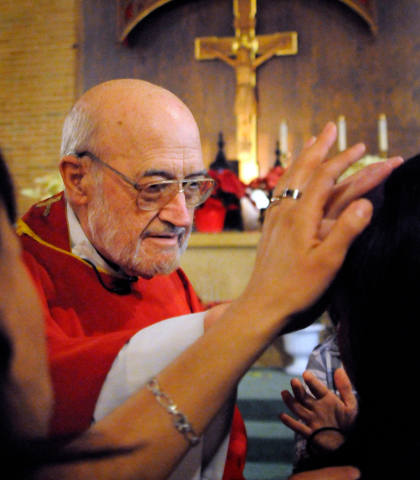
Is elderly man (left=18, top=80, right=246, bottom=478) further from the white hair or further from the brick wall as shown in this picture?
the brick wall

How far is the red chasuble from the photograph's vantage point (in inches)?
32.0

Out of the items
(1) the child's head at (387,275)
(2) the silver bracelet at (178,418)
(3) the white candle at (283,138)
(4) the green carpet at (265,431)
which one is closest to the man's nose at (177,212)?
(1) the child's head at (387,275)

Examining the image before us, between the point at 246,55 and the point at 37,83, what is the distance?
2339 mm

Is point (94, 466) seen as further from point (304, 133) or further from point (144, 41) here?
point (144, 41)

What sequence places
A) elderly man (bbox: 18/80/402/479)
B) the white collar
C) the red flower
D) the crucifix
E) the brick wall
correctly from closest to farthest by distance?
elderly man (bbox: 18/80/402/479) < the white collar < the red flower < the crucifix < the brick wall

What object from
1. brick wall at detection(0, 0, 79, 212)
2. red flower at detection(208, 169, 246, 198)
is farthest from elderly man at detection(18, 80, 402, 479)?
brick wall at detection(0, 0, 79, 212)

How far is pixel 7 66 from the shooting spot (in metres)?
5.71

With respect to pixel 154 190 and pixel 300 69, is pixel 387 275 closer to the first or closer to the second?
pixel 154 190

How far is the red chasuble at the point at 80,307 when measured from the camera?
0.81 m

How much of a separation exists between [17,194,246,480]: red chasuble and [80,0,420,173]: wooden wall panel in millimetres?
3855

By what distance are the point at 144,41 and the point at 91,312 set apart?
15.6 feet

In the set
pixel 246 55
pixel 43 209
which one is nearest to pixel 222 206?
pixel 246 55

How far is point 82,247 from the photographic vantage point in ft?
4.54

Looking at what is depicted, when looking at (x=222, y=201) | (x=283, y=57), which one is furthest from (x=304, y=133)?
(x=222, y=201)
